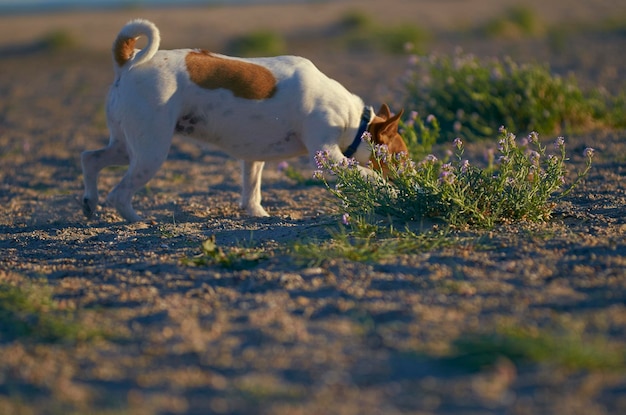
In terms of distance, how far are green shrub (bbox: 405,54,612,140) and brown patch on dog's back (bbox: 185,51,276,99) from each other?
2.77m

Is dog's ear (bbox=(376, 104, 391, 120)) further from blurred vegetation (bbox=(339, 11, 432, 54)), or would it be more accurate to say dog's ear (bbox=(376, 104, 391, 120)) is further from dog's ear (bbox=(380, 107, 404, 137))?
blurred vegetation (bbox=(339, 11, 432, 54))

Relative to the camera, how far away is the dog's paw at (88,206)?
19.0 feet

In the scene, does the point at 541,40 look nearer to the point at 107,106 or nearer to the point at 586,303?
the point at 107,106

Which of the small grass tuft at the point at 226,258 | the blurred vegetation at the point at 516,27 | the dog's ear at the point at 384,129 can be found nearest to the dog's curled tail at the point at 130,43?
the dog's ear at the point at 384,129

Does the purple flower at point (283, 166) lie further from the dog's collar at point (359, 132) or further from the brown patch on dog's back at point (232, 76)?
the brown patch on dog's back at point (232, 76)

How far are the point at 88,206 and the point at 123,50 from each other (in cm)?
111

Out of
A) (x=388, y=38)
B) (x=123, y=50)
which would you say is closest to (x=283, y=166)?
(x=123, y=50)

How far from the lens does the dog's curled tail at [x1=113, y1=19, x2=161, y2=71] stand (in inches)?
210

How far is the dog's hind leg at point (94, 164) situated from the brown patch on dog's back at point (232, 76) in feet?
2.66

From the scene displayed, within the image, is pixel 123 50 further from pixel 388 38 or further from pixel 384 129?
pixel 388 38

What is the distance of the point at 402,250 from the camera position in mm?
4266

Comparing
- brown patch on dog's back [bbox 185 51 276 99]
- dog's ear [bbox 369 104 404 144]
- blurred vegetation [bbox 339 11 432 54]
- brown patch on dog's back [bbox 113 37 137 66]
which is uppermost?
brown patch on dog's back [bbox 113 37 137 66]

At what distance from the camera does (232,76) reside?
538 cm

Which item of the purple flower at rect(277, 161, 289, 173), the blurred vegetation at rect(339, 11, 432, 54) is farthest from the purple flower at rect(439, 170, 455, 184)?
the blurred vegetation at rect(339, 11, 432, 54)
